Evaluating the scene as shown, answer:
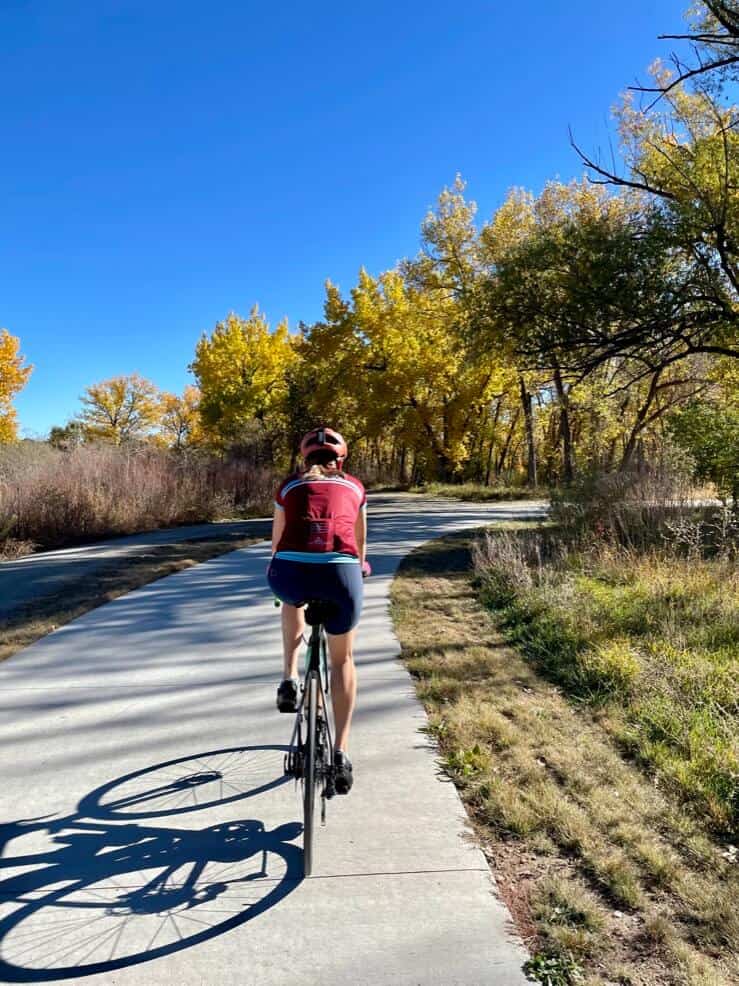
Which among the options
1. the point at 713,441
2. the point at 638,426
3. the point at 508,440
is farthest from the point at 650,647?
the point at 508,440

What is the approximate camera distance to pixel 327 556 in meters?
3.05

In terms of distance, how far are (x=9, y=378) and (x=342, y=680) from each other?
117 ft

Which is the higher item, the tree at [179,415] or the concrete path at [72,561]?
the tree at [179,415]

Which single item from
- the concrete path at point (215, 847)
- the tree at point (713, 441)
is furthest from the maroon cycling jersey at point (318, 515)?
the tree at point (713, 441)

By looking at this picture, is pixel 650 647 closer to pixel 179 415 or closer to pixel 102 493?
pixel 102 493

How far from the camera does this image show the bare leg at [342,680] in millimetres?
3213

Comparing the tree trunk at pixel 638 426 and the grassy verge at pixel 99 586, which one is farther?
the tree trunk at pixel 638 426

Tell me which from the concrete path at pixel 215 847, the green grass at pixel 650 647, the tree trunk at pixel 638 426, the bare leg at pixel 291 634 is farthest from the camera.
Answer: the tree trunk at pixel 638 426

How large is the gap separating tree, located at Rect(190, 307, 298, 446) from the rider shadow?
30.7 metres

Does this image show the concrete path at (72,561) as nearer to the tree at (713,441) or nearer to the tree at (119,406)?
the tree at (713,441)

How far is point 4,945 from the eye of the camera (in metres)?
2.47

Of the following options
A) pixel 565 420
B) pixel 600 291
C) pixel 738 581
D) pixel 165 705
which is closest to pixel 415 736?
pixel 165 705

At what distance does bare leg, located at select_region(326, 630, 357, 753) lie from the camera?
3213 millimetres

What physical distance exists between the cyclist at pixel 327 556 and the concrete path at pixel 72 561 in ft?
17.5
